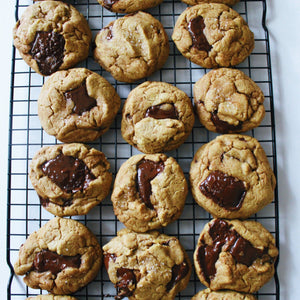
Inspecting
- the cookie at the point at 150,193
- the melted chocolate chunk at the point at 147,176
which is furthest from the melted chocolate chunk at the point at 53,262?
the melted chocolate chunk at the point at 147,176

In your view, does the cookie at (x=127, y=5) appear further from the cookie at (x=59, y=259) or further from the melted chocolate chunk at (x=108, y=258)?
the melted chocolate chunk at (x=108, y=258)

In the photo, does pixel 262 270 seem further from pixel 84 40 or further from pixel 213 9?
pixel 84 40

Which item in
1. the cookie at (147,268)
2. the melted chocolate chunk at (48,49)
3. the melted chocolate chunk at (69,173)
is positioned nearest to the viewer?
the cookie at (147,268)

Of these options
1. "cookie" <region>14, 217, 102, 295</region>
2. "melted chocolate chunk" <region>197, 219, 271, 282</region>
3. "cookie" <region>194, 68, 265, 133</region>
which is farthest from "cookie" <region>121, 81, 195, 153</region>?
"cookie" <region>14, 217, 102, 295</region>

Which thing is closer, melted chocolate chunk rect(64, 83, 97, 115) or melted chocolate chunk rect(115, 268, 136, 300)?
melted chocolate chunk rect(115, 268, 136, 300)

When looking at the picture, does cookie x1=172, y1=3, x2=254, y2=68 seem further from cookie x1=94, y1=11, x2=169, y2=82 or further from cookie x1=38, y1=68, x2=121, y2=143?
cookie x1=38, y1=68, x2=121, y2=143

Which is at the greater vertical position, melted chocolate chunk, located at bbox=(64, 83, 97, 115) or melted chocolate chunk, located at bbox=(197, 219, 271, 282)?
melted chocolate chunk, located at bbox=(64, 83, 97, 115)

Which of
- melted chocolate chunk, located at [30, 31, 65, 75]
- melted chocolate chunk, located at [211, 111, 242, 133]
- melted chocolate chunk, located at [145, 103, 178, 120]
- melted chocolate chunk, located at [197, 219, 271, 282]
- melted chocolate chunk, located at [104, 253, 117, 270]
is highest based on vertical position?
melted chocolate chunk, located at [30, 31, 65, 75]
